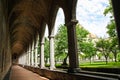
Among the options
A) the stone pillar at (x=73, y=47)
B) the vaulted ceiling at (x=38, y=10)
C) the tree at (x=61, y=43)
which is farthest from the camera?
the tree at (x=61, y=43)

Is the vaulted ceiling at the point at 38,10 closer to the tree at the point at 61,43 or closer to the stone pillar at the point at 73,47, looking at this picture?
the stone pillar at the point at 73,47

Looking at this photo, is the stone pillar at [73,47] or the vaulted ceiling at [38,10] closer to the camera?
the stone pillar at [73,47]

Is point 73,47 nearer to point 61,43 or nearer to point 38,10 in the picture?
point 38,10

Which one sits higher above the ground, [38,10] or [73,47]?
[38,10]

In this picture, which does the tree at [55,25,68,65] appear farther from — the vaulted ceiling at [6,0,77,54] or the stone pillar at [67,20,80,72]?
the stone pillar at [67,20,80,72]

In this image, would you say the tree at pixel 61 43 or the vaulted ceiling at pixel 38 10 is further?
the tree at pixel 61 43

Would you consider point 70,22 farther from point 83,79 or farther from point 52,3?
point 52,3

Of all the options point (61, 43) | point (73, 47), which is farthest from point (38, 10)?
point (61, 43)

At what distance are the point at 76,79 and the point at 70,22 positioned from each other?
10.6 feet

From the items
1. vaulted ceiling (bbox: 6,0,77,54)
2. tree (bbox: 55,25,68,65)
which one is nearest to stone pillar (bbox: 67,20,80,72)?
vaulted ceiling (bbox: 6,0,77,54)

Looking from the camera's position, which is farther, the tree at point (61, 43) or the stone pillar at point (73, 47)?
the tree at point (61, 43)

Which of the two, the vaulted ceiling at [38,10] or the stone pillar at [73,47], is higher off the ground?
the vaulted ceiling at [38,10]

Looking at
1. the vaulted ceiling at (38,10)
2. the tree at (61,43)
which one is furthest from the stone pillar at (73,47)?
the tree at (61,43)

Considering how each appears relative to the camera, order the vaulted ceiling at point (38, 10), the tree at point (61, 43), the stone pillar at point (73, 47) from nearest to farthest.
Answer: the stone pillar at point (73, 47)
the vaulted ceiling at point (38, 10)
the tree at point (61, 43)
